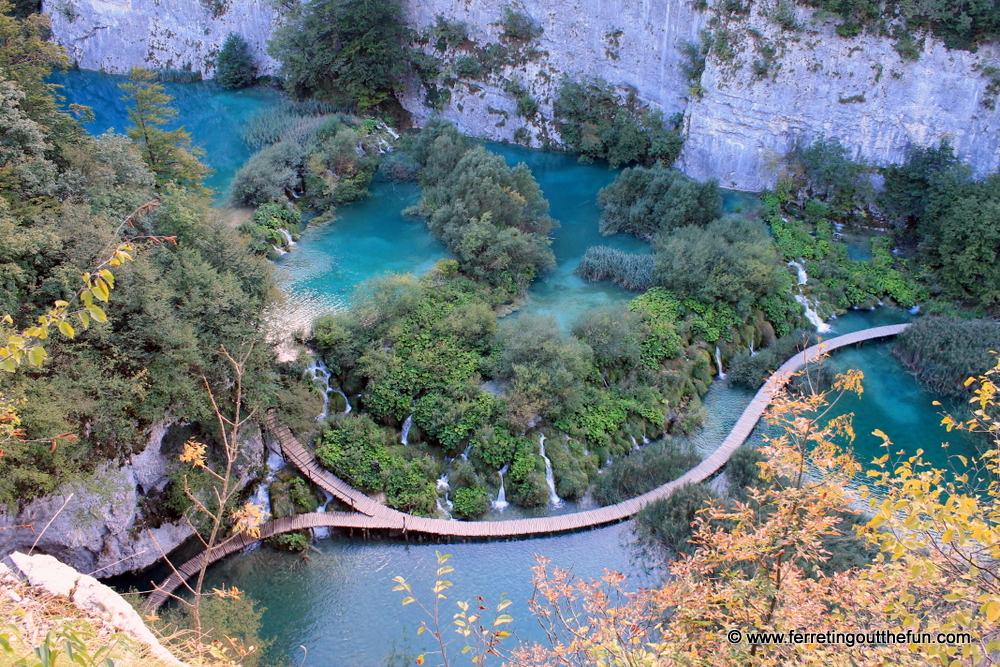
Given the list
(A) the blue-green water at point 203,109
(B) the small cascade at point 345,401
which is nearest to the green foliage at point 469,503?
(B) the small cascade at point 345,401

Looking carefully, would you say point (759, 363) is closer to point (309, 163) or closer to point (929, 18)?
point (929, 18)

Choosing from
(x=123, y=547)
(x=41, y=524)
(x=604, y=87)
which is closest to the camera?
(x=41, y=524)

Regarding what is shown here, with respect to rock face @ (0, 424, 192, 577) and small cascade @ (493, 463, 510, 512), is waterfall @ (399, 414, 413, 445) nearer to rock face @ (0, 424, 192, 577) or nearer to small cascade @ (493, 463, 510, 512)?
small cascade @ (493, 463, 510, 512)

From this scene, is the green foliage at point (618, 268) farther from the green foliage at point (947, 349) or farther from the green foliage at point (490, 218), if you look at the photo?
the green foliage at point (947, 349)

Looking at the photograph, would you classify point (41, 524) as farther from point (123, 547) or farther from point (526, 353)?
point (526, 353)

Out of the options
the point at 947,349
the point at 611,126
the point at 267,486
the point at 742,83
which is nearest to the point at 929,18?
the point at 742,83

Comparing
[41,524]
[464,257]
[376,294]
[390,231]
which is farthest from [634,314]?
[41,524]

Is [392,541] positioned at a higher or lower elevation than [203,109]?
lower
